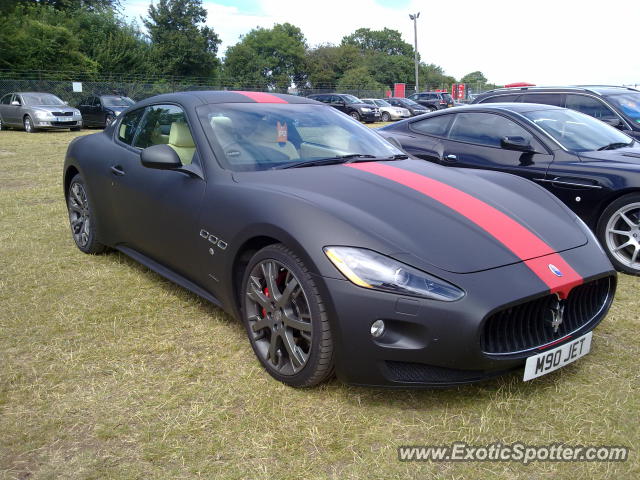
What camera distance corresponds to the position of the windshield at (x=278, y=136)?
3270 millimetres

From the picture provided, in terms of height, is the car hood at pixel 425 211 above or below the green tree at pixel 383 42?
below

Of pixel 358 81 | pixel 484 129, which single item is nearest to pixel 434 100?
pixel 358 81

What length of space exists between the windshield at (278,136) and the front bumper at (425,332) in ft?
3.76

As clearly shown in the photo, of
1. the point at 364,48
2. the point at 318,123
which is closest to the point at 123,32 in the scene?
the point at 318,123

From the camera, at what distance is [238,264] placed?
2.97 m

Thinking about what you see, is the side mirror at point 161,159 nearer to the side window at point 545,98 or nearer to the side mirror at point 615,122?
the side mirror at point 615,122

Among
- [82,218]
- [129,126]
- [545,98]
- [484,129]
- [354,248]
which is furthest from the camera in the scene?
[545,98]

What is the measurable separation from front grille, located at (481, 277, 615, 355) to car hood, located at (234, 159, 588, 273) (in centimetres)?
21

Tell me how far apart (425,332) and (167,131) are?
7.79 feet

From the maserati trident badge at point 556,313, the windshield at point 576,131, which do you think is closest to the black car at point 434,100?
the windshield at point 576,131

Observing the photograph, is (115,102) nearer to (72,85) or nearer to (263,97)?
(72,85)

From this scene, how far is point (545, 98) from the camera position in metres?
7.70

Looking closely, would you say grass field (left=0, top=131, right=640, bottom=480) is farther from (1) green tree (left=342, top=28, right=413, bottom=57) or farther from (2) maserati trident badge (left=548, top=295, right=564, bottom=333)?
(1) green tree (left=342, top=28, right=413, bottom=57)

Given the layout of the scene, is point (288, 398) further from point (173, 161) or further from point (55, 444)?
point (173, 161)
